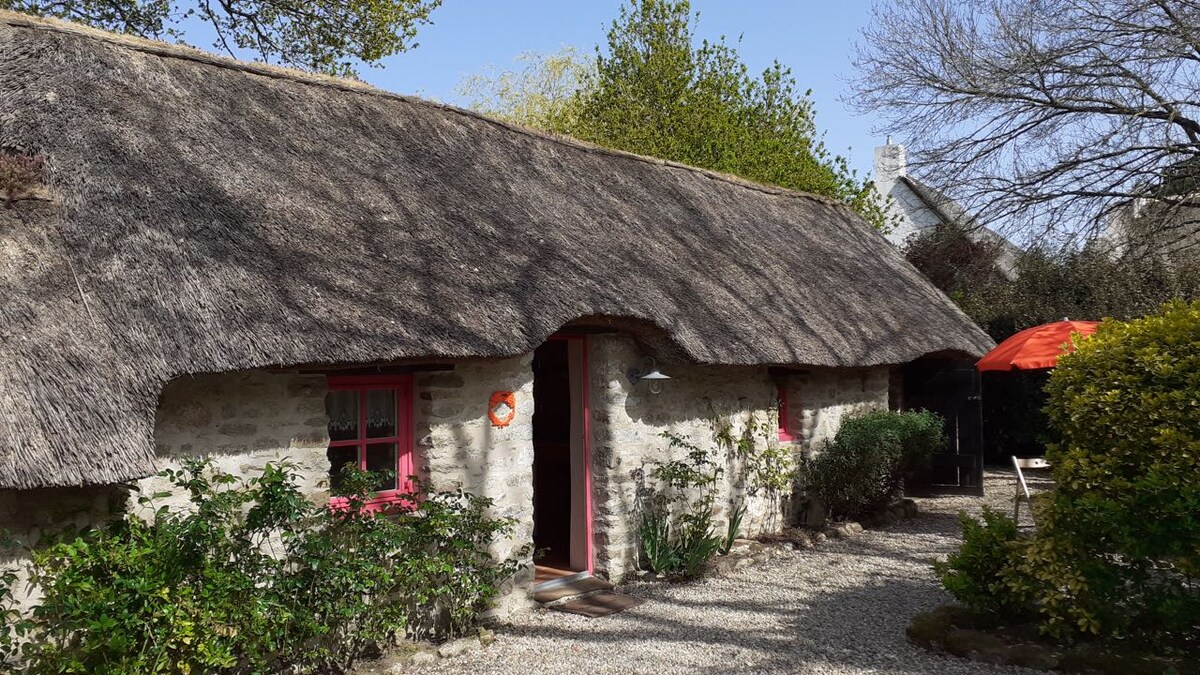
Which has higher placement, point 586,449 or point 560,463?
point 586,449

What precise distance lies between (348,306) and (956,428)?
9078mm

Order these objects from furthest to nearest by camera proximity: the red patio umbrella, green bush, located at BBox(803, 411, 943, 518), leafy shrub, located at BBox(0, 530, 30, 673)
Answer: green bush, located at BBox(803, 411, 943, 518), the red patio umbrella, leafy shrub, located at BBox(0, 530, 30, 673)

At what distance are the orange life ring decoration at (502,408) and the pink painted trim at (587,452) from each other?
0.94 metres

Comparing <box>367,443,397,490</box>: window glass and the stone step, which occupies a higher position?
<box>367,443,397,490</box>: window glass

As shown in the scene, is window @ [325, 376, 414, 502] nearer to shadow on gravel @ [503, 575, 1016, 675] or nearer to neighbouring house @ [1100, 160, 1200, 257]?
shadow on gravel @ [503, 575, 1016, 675]

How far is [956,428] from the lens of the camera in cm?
1190

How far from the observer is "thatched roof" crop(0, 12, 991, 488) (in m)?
4.31

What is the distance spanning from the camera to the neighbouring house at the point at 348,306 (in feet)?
14.5

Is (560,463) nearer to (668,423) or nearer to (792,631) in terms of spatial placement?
(668,423)

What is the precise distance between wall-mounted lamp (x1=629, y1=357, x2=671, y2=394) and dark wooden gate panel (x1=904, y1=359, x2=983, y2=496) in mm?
5952

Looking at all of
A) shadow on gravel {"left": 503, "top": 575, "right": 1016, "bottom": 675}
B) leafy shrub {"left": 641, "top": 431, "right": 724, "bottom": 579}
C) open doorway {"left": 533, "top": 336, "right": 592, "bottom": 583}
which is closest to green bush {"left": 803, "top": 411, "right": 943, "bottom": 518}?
leafy shrub {"left": 641, "top": 431, "right": 724, "bottom": 579}

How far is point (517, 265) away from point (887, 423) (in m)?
4.96

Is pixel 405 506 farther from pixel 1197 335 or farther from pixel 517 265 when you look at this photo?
pixel 1197 335

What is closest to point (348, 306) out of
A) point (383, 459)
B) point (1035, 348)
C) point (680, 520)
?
point (383, 459)
